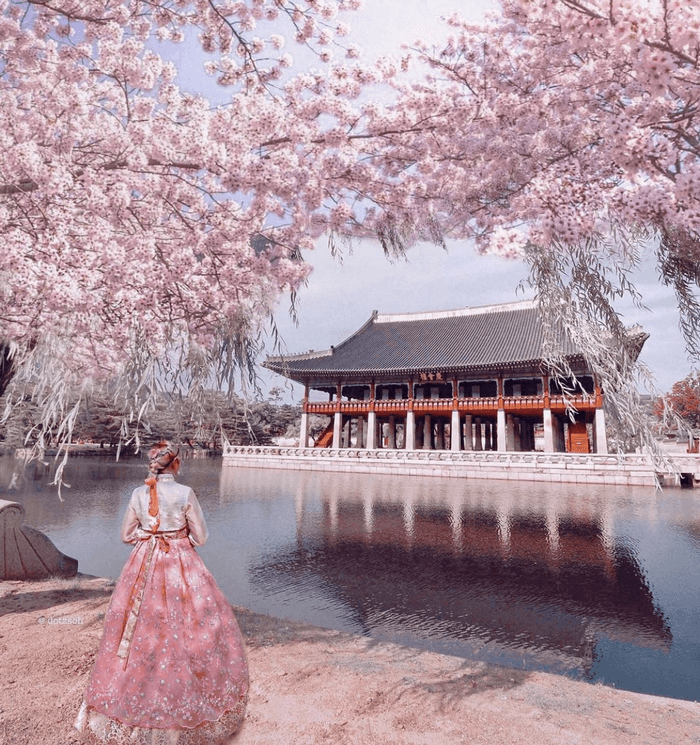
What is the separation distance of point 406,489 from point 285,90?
15232 millimetres

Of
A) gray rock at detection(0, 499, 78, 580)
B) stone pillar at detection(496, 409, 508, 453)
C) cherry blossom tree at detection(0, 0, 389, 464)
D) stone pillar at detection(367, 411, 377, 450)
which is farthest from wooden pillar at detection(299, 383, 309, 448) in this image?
cherry blossom tree at detection(0, 0, 389, 464)

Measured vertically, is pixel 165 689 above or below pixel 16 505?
below

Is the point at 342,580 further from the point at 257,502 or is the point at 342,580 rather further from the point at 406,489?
the point at 406,489

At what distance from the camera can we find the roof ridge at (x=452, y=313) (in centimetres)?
3066

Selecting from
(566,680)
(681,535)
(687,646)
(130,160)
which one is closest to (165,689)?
(566,680)

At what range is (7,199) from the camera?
12.5 feet

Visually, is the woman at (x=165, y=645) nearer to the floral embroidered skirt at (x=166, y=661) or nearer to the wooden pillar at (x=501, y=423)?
the floral embroidered skirt at (x=166, y=661)

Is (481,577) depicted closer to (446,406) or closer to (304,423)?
(446,406)

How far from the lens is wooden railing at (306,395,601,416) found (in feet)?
77.8

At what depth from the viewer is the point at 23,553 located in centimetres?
539

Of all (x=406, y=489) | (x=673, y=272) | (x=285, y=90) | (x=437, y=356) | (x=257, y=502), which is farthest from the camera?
(x=437, y=356)

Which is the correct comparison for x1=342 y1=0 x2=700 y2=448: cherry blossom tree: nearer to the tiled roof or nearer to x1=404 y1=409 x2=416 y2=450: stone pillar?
the tiled roof

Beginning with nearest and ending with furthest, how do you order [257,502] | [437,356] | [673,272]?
1. [673,272]
2. [257,502]
3. [437,356]

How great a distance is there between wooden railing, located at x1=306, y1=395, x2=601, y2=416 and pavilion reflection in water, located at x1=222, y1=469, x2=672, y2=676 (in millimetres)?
11675
